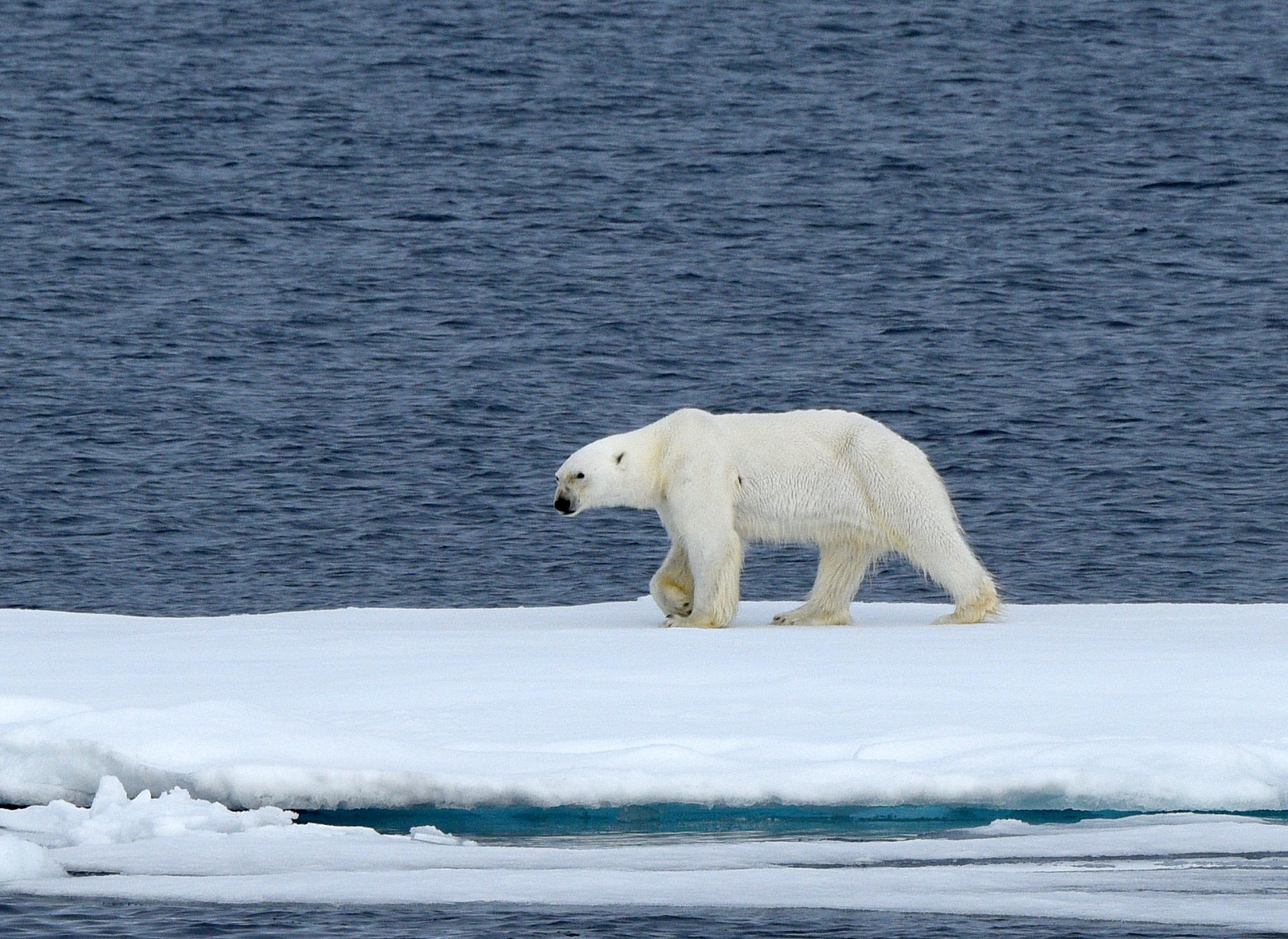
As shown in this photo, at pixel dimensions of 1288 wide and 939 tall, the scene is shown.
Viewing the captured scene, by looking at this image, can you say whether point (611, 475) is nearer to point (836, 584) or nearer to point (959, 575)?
point (836, 584)

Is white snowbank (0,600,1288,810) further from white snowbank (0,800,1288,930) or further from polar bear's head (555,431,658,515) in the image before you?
polar bear's head (555,431,658,515)

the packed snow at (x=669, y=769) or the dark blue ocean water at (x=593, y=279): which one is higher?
the dark blue ocean water at (x=593, y=279)

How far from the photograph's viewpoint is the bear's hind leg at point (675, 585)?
10172 mm

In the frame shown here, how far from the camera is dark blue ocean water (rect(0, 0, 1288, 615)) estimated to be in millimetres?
19062

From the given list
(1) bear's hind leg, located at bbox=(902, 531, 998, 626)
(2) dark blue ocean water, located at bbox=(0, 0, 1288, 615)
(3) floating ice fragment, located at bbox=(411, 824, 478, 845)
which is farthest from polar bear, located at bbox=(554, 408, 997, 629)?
(2) dark blue ocean water, located at bbox=(0, 0, 1288, 615)

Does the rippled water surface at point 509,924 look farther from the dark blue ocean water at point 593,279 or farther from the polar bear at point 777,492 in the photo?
the dark blue ocean water at point 593,279

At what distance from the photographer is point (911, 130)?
47.2 m

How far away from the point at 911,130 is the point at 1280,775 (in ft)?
137

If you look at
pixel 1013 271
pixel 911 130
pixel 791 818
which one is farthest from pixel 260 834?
pixel 911 130

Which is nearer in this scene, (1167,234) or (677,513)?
(677,513)

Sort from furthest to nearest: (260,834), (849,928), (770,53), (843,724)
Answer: (770,53)
(843,724)
(260,834)
(849,928)

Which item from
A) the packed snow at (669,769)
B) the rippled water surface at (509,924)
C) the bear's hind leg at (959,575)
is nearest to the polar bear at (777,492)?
the bear's hind leg at (959,575)

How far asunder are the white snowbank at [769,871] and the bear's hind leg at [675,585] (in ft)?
11.3

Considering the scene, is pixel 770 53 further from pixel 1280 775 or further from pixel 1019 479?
pixel 1280 775
